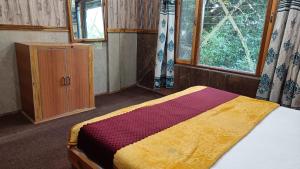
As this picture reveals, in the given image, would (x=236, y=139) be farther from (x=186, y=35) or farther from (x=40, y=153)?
(x=186, y=35)

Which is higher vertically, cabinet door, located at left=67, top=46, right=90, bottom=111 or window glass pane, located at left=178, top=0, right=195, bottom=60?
window glass pane, located at left=178, top=0, right=195, bottom=60

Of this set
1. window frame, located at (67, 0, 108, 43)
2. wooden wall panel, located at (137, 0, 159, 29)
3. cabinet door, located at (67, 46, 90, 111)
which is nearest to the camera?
cabinet door, located at (67, 46, 90, 111)

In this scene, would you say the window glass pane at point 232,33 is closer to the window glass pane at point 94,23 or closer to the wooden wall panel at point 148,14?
the wooden wall panel at point 148,14

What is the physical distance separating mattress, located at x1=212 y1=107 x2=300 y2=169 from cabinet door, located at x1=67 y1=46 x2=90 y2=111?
7.26ft

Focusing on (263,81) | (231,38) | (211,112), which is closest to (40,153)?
(211,112)

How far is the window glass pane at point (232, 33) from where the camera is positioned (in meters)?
2.74

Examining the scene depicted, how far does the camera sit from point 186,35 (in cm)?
346

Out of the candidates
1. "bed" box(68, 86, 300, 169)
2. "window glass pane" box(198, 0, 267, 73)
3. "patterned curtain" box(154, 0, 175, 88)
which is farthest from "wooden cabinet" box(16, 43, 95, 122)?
"window glass pane" box(198, 0, 267, 73)

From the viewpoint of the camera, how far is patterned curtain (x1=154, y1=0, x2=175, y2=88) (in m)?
3.39

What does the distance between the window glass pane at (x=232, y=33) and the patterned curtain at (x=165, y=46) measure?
511 mm

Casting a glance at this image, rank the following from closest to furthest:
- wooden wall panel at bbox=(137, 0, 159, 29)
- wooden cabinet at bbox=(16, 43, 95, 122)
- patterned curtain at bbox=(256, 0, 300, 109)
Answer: patterned curtain at bbox=(256, 0, 300, 109) → wooden cabinet at bbox=(16, 43, 95, 122) → wooden wall panel at bbox=(137, 0, 159, 29)

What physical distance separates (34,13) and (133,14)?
5.73 feet

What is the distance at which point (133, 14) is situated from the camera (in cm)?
391

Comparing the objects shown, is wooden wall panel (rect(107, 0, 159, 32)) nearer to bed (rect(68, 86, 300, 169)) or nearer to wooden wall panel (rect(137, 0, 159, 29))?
wooden wall panel (rect(137, 0, 159, 29))
